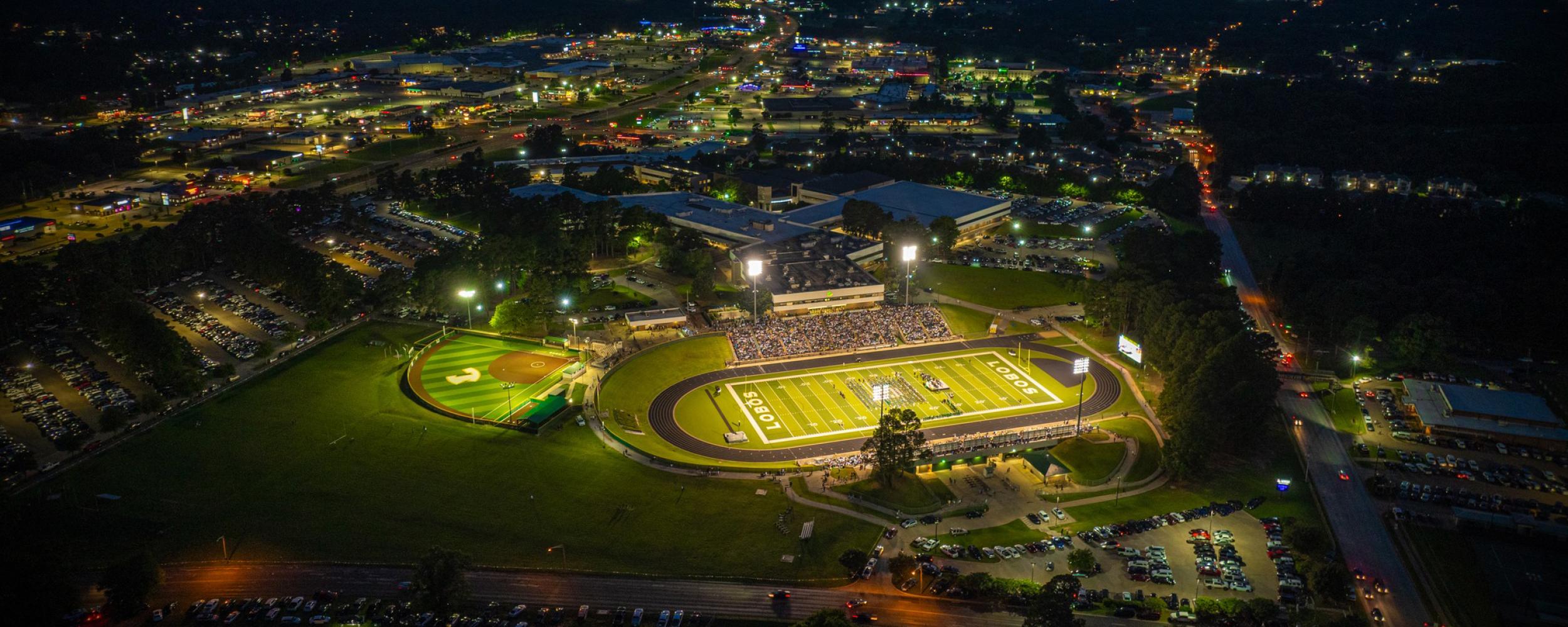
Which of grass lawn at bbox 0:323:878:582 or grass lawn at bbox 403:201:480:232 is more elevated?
grass lawn at bbox 403:201:480:232

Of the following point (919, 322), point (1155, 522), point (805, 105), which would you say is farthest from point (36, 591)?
point (805, 105)

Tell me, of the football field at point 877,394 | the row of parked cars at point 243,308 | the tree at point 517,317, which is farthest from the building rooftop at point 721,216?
the row of parked cars at point 243,308

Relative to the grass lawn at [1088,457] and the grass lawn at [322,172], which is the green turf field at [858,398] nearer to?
the grass lawn at [1088,457]

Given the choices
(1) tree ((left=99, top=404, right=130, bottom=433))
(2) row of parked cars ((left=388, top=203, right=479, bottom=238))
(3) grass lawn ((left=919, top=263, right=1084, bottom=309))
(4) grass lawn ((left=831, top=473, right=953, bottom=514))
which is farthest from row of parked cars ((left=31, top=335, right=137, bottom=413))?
(3) grass lawn ((left=919, top=263, right=1084, bottom=309))

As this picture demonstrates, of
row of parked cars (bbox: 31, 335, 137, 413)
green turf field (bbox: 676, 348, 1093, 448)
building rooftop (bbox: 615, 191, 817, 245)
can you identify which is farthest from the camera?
building rooftop (bbox: 615, 191, 817, 245)

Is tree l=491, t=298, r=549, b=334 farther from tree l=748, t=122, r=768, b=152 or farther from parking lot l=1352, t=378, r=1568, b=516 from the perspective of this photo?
tree l=748, t=122, r=768, b=152

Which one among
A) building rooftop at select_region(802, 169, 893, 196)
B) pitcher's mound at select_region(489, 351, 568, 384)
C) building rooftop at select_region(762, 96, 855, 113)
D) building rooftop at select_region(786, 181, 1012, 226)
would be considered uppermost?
building rooftop at select_region(762, 96, 855, 113)

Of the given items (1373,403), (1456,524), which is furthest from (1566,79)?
(1456,524)
